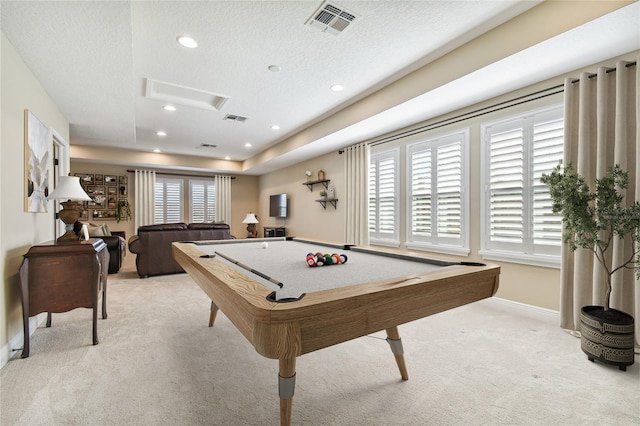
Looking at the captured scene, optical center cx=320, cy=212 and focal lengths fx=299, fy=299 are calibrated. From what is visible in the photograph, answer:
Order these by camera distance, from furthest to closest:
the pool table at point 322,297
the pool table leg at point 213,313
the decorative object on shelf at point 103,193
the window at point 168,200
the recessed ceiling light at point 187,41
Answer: the window at point 168,200, the decorative object on shelf at point 103,193, the pool table leg at point 213,313, the recessed ceiling light at point 187,41, the pool table at point 322,297

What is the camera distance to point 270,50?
8.81ft

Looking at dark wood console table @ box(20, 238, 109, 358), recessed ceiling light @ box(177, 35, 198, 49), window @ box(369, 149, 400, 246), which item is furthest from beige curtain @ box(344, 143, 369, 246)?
dark wood console table @ box(20, 238, 109, 358)

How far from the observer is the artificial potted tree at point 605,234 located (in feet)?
6.45

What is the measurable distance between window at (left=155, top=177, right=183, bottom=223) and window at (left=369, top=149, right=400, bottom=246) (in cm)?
560

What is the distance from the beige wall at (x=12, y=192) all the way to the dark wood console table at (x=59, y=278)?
118 mm

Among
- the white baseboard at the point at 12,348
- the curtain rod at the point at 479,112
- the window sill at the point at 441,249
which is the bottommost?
the white baseboard at the point at 12,348

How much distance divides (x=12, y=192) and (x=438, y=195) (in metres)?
4.13

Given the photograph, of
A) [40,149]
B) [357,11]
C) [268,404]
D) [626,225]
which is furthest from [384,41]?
[40,149]

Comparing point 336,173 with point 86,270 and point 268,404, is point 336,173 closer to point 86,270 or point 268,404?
point 86,270

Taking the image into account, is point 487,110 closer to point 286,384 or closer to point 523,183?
point 523,183

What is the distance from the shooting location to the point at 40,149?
289cm

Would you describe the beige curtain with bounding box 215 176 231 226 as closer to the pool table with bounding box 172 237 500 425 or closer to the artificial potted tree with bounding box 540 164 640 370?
the pool table with bounding box 172 237 500 425

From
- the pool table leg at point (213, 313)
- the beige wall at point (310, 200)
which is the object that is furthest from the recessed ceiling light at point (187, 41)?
the beige wall at point (310, 200)

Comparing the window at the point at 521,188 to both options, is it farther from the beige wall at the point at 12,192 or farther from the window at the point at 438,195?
the beige wall at the point at 12,192
